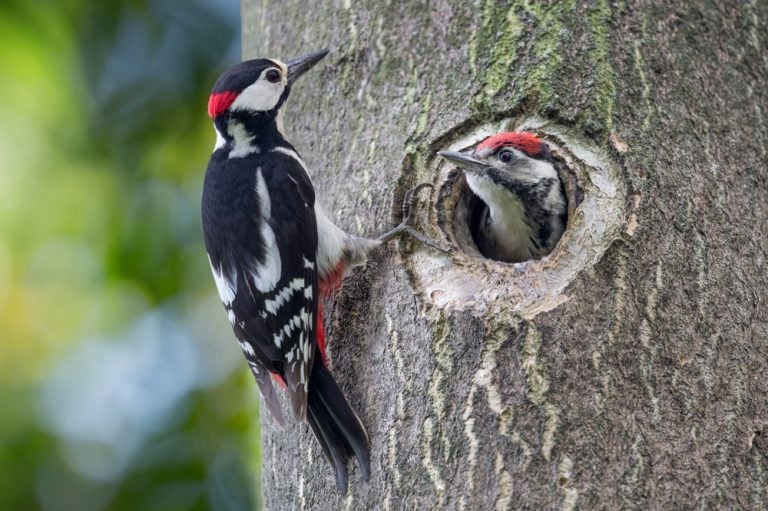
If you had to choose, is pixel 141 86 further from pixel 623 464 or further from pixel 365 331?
pixel 623 464

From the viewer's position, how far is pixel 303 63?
3283mm

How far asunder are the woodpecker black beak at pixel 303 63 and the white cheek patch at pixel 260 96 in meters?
0.08

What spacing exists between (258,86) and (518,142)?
105 cm

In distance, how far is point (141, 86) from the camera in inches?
186

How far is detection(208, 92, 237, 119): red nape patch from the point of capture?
3.47 meters

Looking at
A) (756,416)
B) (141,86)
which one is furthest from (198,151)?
(756,416)

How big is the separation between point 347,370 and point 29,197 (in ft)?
8.19

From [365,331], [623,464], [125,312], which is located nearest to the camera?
[623,464]

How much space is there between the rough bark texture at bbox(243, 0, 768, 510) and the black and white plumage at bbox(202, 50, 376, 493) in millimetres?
82

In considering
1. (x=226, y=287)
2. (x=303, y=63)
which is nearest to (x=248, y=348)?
(x=226, y=287)

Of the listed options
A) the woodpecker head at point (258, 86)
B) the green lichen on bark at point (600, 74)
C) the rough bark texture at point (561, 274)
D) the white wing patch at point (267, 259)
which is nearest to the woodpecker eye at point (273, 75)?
the woodpecker head at point (258, 86)

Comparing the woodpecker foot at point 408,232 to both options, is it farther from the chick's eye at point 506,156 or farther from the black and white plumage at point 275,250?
the chick's eye at point 506,156

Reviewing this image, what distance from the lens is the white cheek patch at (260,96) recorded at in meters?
3.40

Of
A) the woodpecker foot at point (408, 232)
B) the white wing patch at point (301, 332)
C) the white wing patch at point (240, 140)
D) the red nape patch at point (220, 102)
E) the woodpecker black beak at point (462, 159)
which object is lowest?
the white wing patch at point (301, 332)
